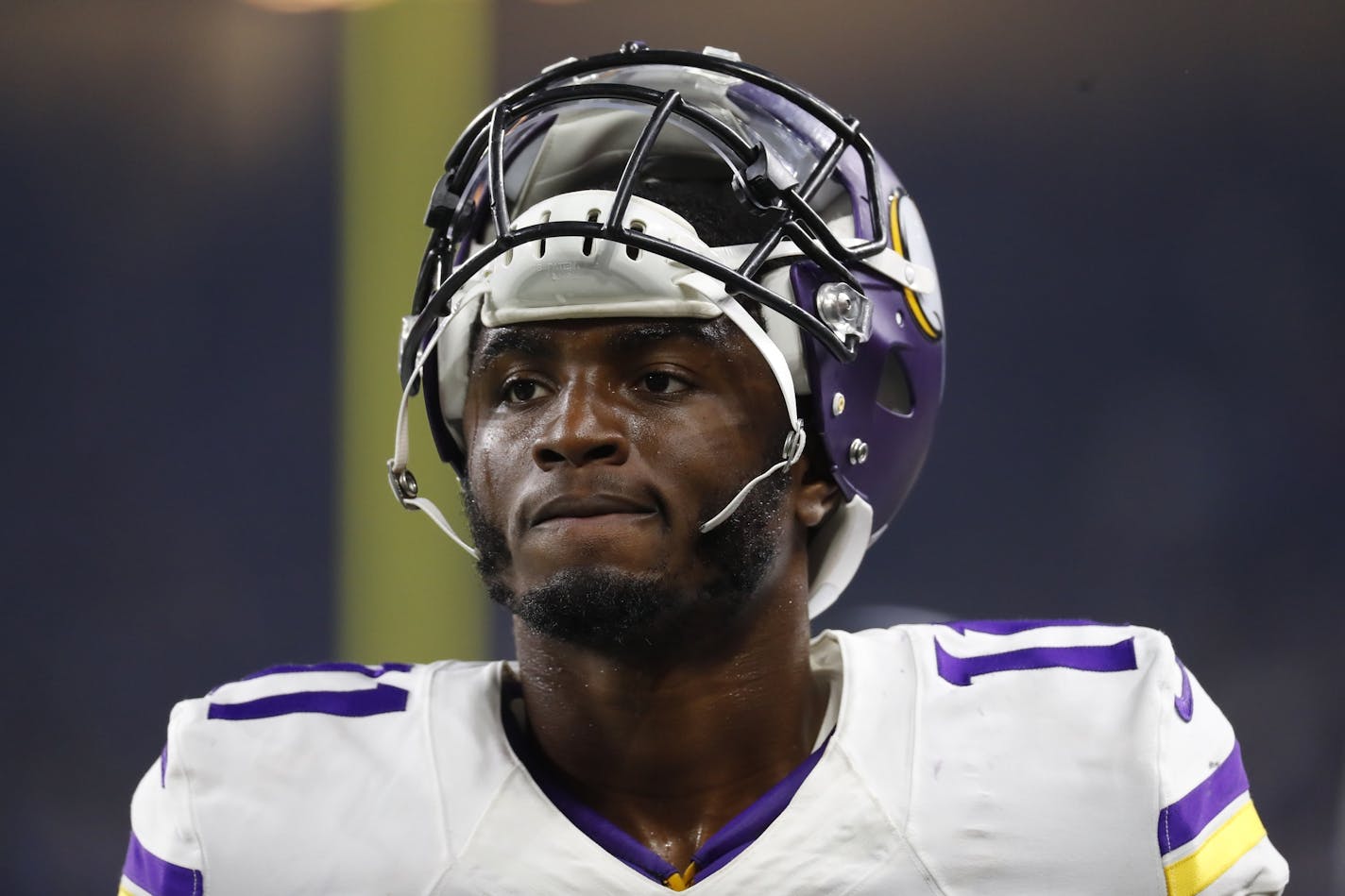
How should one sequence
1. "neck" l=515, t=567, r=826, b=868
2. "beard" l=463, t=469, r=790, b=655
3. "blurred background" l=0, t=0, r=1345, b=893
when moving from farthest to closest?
"blurred background" l=0, t=0, r=1345, b=893, "neck" l=515, t=567, r=826, b=868, "beard" l=463, t=469, r=790, b=655

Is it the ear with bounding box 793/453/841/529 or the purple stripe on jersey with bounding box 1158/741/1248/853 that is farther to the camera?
the ear with bounding box 793/453/841/529

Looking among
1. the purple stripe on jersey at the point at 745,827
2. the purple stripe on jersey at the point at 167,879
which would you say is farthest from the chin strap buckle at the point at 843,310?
the purple stripe on jersey at the point at 167,879

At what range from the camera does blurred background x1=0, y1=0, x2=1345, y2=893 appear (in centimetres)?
211

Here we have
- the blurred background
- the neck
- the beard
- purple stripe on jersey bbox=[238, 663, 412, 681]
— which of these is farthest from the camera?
the blurred background

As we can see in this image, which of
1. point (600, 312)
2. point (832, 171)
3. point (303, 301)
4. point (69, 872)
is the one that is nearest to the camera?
point (600, 312)

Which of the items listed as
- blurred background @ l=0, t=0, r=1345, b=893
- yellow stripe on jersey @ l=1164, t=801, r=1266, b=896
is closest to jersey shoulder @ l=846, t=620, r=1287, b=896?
yellow stripe on jersey @ l=1164, t=801, r=1266, b=896

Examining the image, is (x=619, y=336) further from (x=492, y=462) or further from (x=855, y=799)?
(x=855, y=799)

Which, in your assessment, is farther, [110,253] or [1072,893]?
[110,253]

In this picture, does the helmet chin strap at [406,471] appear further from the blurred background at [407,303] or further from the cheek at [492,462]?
the blurred background at [407,303]

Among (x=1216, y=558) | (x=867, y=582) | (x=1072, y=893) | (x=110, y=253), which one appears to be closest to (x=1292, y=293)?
(x=1216, y=558)

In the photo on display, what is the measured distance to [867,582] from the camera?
217cm

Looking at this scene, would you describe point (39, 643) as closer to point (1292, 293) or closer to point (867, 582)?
point (867, 582)

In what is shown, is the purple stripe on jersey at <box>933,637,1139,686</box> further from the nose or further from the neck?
the nose

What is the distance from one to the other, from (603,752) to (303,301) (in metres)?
1.23
